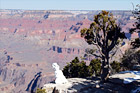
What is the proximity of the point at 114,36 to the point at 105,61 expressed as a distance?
2938mm

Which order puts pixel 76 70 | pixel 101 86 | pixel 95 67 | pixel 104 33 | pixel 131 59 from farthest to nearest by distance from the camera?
pixel 95 67, pixel 76 70, pixel 131 59, pixel 104 33, pixel 101 86

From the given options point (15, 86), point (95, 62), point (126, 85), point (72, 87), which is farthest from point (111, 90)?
point (15, 86)

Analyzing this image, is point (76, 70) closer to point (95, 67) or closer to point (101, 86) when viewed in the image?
point (95, 67)

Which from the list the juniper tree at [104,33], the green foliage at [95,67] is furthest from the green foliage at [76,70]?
the juniper tree at [104,33]

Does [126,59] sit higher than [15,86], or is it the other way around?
[126,59]

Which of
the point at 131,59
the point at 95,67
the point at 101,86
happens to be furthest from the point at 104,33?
the point at 95,67

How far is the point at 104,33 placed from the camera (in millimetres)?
23500

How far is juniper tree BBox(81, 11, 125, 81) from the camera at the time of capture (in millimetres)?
22969

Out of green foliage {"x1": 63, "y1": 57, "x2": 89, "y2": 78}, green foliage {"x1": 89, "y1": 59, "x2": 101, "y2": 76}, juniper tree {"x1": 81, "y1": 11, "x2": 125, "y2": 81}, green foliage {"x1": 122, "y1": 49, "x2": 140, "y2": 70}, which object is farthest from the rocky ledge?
green foliage {"x1": 89, "y1": 59, "x2": 101, "y2": 76}

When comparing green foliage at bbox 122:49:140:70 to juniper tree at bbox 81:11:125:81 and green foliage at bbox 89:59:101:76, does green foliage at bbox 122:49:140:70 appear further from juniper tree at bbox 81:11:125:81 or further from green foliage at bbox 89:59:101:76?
juniper tree at bbox 81:11:125:81

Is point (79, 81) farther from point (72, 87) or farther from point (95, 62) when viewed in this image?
point (95, 62)

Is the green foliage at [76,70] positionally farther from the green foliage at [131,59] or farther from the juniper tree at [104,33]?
the juniper tree at [104,33]

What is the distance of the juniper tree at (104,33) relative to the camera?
22969 millimetres

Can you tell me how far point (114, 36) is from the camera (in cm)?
2319
